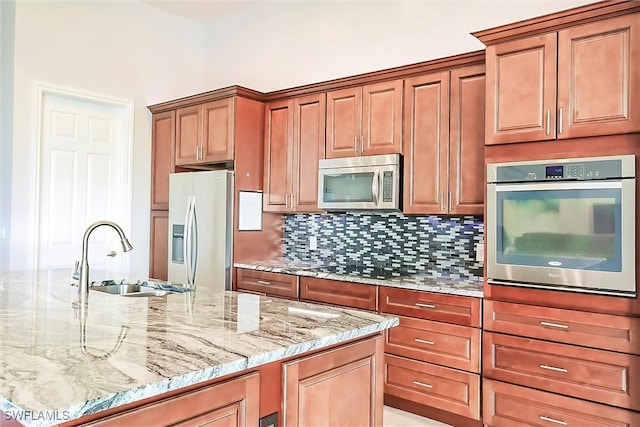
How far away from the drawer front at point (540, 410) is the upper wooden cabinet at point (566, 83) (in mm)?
1337

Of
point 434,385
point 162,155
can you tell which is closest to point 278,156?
point 162,155

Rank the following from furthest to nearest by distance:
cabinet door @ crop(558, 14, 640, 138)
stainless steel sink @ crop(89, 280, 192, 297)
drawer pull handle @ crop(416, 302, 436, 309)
A: drawer pull handle @ crop(416, 302, 436, 309) < stainless steel sink @ crop(89, 280, 192, 297) < cabinet door @ crop(558, 14, 640, 138)

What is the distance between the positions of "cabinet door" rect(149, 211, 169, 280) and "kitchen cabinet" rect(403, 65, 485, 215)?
2494 mm

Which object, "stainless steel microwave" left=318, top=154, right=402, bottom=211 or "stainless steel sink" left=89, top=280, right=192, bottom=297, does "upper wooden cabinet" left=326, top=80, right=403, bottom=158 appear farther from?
"stainless steel sink" left=89, top=280, right=192, bottom=297

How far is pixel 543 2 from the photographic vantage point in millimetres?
3205

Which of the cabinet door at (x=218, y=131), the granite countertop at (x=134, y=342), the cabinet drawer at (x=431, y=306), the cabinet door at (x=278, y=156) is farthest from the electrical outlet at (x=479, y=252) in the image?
the cabinet door at (x=218, y=131)

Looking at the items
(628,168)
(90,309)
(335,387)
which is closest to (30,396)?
(335,387)

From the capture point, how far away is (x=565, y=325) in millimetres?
2494

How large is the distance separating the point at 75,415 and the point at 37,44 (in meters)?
4.09

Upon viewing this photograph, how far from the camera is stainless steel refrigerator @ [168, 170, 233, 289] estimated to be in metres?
4.04

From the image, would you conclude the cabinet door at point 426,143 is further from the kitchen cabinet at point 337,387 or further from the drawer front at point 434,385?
the kitchen cabinet at point 337,387

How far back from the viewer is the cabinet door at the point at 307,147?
12.7ft

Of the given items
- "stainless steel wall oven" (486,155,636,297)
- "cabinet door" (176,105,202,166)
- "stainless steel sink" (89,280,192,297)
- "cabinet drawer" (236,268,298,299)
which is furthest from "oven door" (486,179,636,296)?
"cabinet door" (176,105,202,166)

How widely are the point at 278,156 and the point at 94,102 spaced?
6.00 ft
